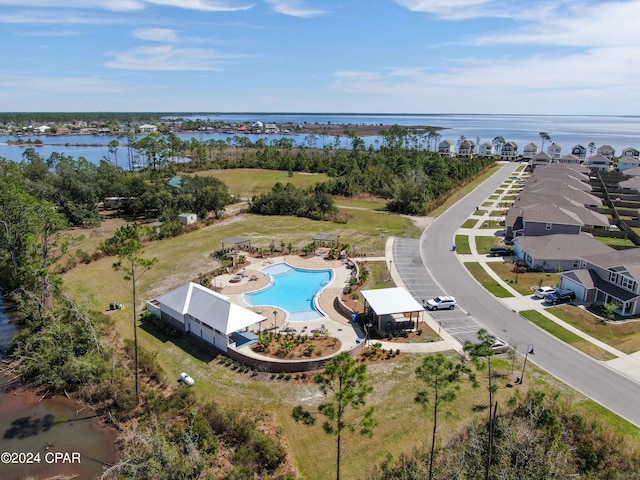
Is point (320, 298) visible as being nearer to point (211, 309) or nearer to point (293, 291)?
point (293, 291)

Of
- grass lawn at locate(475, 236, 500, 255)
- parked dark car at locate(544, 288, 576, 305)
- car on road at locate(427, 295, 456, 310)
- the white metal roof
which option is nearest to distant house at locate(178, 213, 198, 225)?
the white metal roof

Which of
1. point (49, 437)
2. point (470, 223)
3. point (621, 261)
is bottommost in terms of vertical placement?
point (49, 437)

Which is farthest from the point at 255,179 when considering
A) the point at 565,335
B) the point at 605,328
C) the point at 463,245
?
the point at 605,328

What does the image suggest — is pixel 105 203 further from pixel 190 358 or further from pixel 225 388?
pixel 225 388

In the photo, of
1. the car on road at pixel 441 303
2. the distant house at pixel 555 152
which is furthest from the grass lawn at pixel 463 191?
the car on road at pixel 441 303

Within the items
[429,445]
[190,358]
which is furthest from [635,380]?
[190,358]

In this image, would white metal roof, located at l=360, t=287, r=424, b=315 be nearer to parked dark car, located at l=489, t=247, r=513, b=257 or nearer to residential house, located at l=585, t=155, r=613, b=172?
parked dark car, located at l=489, t=247, r=513, b=257
